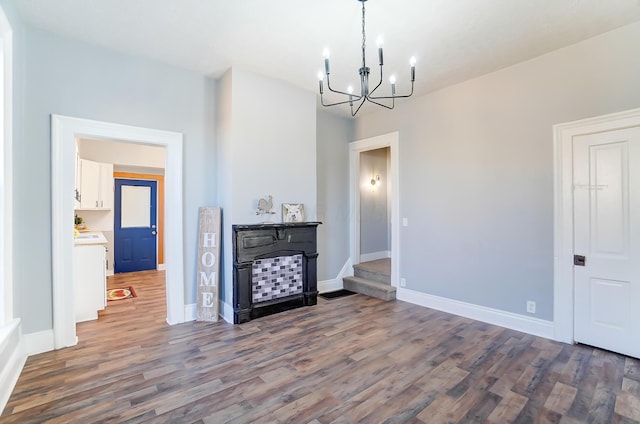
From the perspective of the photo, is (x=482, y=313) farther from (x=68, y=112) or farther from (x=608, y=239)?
(x=68, y=112)

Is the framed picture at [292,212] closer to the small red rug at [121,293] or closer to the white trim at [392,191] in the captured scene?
the white trim at [392,191]

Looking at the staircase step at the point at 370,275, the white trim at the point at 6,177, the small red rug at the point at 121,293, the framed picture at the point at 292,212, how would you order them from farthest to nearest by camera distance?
the staircase step at the point at 370,275
the small red rug at the point at 121,293
the framed picture at the point at 292,212
the white trim at the point at 6,177

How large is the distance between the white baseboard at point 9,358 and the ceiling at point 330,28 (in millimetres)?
2635

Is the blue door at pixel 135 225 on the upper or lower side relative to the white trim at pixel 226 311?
upper

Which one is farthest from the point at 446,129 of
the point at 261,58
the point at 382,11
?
the point at 261,58

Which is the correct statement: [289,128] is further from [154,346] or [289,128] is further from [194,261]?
[154,346]

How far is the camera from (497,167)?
3535 millimetres

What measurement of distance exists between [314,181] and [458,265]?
7.46 feet

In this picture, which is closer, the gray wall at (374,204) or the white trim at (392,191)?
the white trim at (392,191)

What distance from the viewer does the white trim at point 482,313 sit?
3200 millimetres

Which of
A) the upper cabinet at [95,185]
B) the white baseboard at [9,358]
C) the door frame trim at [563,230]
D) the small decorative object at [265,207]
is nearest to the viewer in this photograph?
the white baseboard at [9,358]

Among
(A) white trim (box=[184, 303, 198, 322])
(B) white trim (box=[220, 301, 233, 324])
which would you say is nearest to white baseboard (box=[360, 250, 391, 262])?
(B) white trim (box=[220, 301, 233, 324])

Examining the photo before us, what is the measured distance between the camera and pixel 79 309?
3.58m

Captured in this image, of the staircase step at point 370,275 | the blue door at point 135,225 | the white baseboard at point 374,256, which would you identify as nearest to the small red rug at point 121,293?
the blue door at point 135,225
